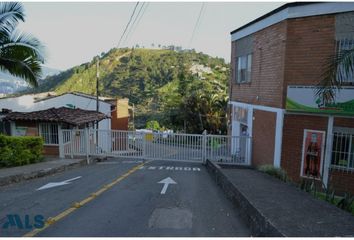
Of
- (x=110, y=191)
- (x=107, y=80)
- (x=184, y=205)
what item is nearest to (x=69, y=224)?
(x=184, y=205)

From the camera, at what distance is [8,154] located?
12.7 meters

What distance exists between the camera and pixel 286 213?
5.19 m

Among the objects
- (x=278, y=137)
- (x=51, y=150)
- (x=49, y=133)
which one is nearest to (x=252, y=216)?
(x=278, y=137)

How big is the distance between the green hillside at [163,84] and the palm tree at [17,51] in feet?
81.8

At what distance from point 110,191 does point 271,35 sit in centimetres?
808

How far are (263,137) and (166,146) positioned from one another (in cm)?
486

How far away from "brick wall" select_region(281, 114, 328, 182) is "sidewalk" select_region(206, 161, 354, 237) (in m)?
3.50

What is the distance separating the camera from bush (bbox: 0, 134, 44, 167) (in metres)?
12.7

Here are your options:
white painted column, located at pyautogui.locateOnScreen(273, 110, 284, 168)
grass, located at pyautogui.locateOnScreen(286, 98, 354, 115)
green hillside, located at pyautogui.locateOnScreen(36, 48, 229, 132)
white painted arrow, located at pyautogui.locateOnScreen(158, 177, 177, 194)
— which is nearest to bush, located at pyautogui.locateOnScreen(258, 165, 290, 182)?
white painted column, located at pyautogui.locateOnScreen(273, 110, 284, 168)

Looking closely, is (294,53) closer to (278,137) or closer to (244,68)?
(278,137)

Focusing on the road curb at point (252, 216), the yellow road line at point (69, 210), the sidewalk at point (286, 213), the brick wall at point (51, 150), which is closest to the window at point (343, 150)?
the sidewalk at point (286, 213)

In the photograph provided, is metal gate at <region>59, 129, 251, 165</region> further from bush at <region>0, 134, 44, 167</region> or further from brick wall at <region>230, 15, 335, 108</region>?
brick wall at <region>230, 15, 335, 108</region>

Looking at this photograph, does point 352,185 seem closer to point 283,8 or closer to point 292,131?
point 292,131

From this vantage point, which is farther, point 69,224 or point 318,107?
point 318,107
